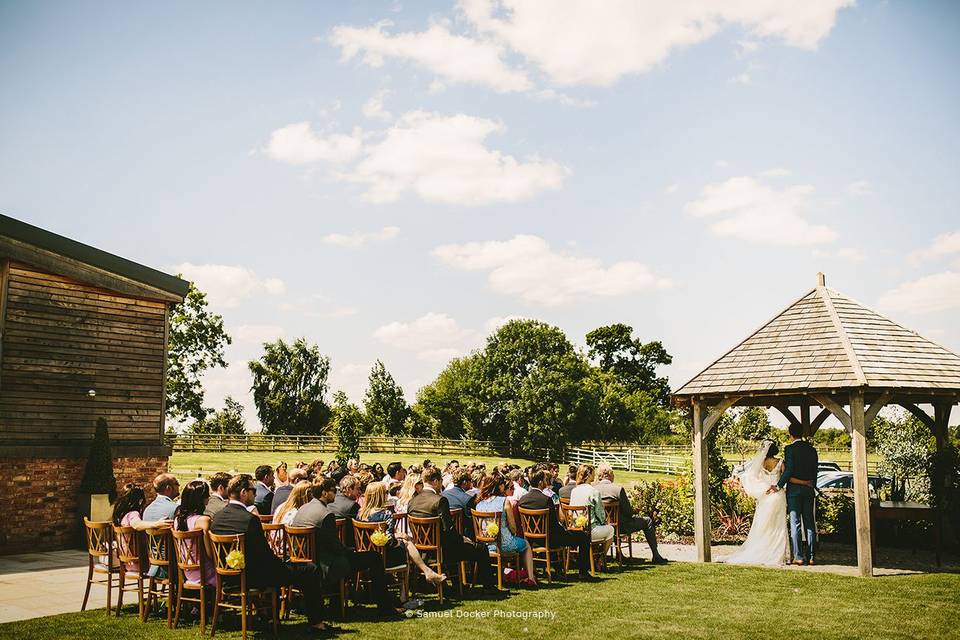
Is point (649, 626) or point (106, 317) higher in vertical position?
A: point (106, 317)

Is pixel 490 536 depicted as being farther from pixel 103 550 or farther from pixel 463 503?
pixel 103 550

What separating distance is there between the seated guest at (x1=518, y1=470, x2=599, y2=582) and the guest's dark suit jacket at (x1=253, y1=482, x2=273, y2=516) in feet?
11.4

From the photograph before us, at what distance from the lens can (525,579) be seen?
10.1 m

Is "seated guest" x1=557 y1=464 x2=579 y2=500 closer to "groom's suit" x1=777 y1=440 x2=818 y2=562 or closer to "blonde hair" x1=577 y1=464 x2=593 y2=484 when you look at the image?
"blonde hair" x1=577 y1=464 x2=593 y2=484

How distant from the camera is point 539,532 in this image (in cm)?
1049

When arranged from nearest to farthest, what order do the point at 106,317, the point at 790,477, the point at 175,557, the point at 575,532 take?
1. the point at 175,557
2. the point at 575,532
3. the point at 790,477
4. the point at 106,317

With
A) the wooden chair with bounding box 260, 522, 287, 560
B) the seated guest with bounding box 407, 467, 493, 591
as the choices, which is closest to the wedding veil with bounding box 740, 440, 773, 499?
the seated guest with bounding box 407, 467, 493, 591

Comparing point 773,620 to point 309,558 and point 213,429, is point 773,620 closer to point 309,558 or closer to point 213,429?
point 309,558

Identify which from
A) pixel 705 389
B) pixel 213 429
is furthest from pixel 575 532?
pixel 213 429

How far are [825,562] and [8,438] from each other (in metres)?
13.9

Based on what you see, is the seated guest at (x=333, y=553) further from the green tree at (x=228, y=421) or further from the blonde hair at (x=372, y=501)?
the green tree at (x=228, y=421)

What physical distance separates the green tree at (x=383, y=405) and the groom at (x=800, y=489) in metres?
51.1

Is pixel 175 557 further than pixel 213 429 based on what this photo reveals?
No

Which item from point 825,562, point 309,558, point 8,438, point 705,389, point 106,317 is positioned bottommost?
point 825,562
